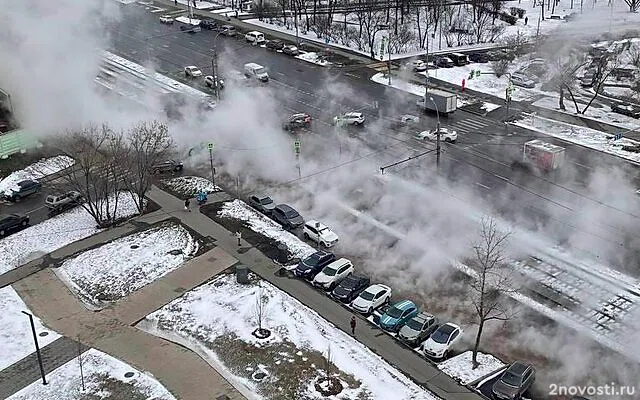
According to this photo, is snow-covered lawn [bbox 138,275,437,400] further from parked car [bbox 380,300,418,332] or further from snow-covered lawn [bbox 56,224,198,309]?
snow-covered lawn [bbox 56,224,198,309]

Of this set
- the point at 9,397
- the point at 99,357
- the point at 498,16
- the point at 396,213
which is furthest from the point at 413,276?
the point at 498,16

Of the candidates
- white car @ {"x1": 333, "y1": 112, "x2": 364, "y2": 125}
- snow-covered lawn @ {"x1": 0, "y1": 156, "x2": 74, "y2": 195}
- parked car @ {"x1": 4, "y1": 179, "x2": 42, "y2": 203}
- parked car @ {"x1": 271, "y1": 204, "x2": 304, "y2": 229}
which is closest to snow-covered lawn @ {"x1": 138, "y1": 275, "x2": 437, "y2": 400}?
parked car @ {"x1": 271, "y1": 204, "x2": 304, "y2": 229}

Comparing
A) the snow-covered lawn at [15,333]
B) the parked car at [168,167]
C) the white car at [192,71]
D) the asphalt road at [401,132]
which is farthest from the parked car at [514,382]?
the white car at [192,71]

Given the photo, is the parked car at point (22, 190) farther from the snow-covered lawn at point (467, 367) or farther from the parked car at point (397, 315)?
the snow-covered lawn at point (467, 367)

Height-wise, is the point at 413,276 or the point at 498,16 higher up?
the point at 498,16

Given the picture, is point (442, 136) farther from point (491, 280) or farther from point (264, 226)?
point (491, 280)

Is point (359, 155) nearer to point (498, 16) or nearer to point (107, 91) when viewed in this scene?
point (107, 91)

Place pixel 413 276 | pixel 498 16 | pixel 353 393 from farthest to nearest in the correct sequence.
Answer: pixel 498 16 → pixel 413 276 → pixel 353 393
